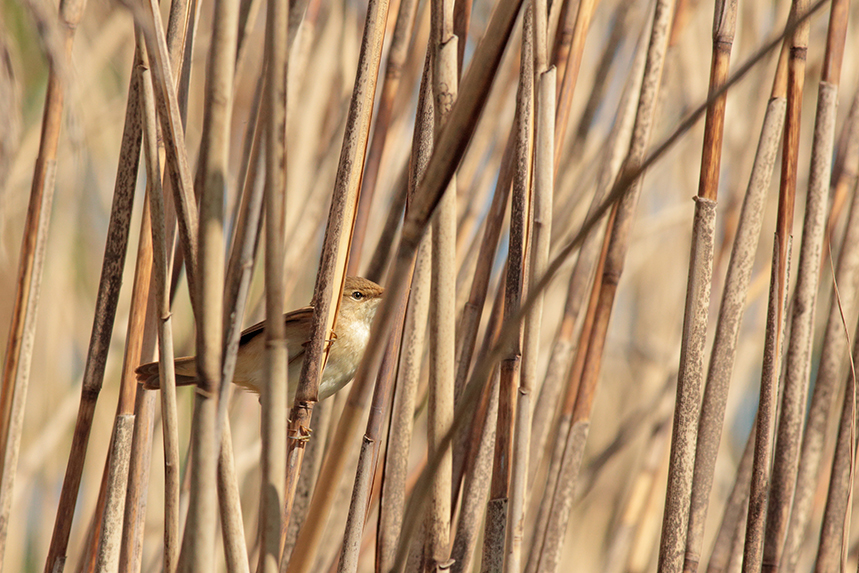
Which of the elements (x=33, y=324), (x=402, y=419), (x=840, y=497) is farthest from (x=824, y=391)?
(x=33, y=324)

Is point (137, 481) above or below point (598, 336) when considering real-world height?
below

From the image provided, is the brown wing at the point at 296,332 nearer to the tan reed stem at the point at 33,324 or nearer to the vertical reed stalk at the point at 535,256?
the tan reed stem at the point at 33,324

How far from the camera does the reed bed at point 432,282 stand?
62 centimetres

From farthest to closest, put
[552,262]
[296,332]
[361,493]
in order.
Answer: [296,332]
[361,493]
[552,262]

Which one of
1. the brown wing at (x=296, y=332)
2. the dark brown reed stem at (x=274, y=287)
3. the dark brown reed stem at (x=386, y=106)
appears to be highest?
the dark brown reed stem at (x=386, y=106)

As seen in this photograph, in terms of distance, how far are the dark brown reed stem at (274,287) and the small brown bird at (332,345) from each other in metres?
0.90

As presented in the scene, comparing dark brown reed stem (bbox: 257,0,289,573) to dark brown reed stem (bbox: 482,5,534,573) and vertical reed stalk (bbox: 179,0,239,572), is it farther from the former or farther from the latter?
dark brown reed stem (bbox: 482,5,534,573)

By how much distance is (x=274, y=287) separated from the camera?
567mm

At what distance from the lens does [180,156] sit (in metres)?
0.67

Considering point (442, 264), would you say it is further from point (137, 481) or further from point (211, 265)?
point (137, 481)

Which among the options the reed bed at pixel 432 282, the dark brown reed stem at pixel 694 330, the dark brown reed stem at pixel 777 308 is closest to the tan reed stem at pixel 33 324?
the reed bed at pixel 432 282

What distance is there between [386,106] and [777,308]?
75cm

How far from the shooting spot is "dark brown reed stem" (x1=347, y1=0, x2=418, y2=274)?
4.10 feet

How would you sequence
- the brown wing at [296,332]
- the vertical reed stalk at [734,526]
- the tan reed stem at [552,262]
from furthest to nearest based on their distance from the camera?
1. the brown wing at [296,332]
2. the vertical reed stalk at [734,526]
3. the tan reed stem at [552,262]
